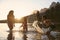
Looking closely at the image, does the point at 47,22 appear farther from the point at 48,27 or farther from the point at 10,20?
Answer: the point at 10,20

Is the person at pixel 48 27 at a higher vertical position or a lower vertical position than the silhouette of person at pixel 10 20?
lower

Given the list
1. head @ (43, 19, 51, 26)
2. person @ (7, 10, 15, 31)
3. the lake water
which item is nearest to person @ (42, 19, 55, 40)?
head @ (43, 19, 51, 26)

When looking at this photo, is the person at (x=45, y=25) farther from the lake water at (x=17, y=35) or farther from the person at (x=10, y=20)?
the person at (x=10, y=20)

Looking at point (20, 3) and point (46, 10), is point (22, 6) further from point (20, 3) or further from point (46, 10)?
point (46, 10)

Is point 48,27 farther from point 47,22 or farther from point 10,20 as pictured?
point 10,20

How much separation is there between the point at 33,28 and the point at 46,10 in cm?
31

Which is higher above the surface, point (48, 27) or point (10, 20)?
point (10, 20)

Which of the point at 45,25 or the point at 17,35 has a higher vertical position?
the point at 45,25

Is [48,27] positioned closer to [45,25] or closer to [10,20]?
[45,25]

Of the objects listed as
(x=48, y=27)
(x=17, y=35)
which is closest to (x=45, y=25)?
(x=48, y=27)

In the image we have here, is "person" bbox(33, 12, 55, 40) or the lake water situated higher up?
"person" bbox(33, 12, 55, 40)

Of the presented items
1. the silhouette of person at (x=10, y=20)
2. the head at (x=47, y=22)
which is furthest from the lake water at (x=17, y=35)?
the head at (x=47, y=22)

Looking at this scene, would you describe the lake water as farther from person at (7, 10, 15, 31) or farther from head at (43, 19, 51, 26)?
head at (43, 19, 51, 26)

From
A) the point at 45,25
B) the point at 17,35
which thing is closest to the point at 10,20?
the point at 17,35
